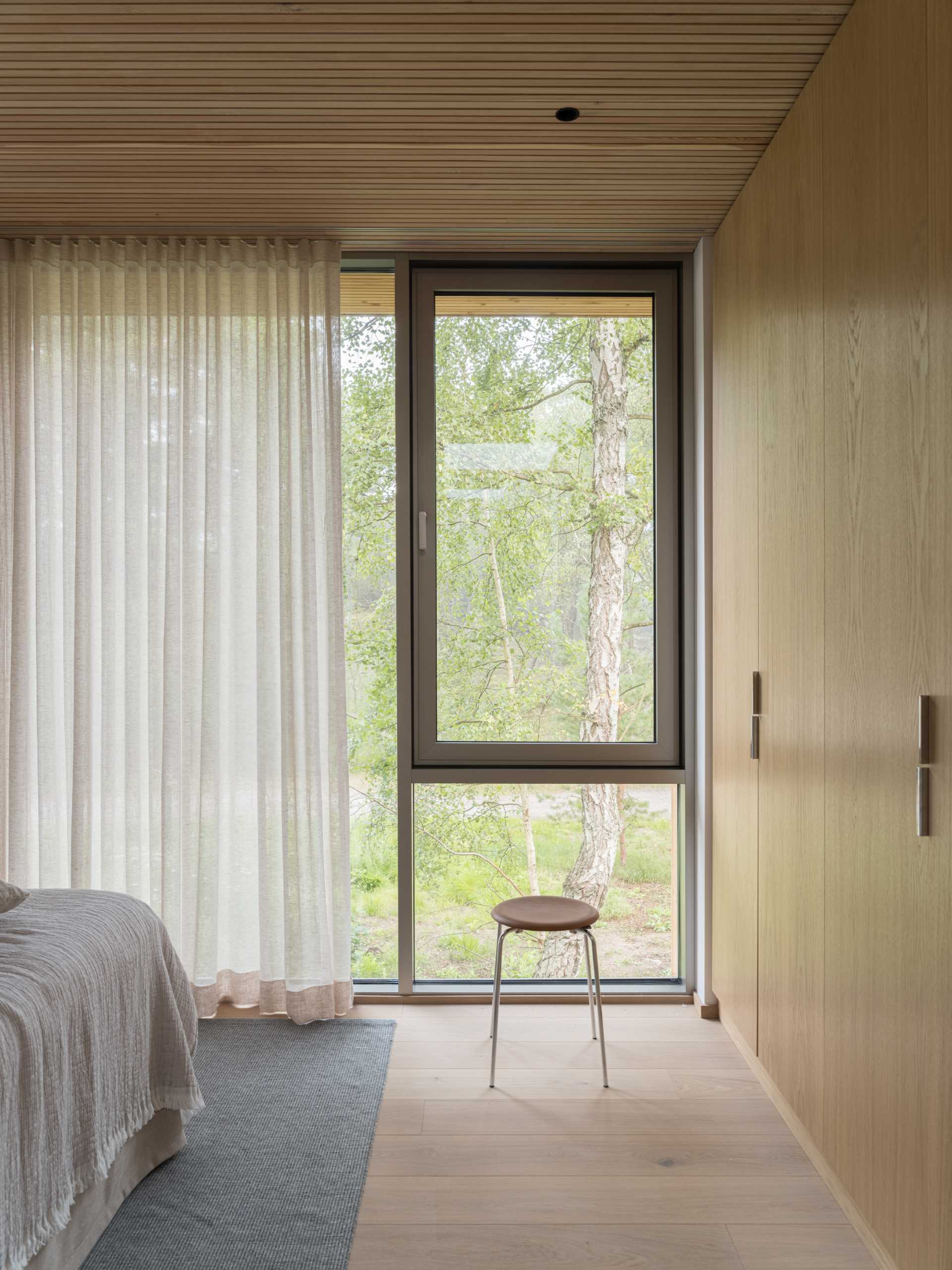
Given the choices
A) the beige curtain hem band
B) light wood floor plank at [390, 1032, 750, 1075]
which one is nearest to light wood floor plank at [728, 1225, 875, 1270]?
light wood floor plank at [390, 1032, 750, 1075]

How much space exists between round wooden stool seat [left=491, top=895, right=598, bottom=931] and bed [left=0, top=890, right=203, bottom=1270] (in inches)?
34.8

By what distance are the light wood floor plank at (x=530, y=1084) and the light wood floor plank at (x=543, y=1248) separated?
580mm

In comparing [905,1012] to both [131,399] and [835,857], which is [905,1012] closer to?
[835,857]

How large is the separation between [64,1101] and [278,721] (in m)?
1.50

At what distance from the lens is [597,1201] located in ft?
6.86

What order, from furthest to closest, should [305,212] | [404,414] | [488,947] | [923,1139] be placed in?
[488,947] < [404,414] < [305,212] < [923,1139]

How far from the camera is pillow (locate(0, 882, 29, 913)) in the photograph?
2.07 m

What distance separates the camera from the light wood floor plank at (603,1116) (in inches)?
94.3

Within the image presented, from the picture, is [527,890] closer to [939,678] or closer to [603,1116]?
[603,1116]

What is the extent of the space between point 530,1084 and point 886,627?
5.45 ft

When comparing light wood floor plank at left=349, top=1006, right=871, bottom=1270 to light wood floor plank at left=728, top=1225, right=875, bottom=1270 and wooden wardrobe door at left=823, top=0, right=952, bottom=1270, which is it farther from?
wooden wardrobe door at left=823, top=0, right=952, bottom=1270

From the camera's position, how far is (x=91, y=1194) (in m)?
1.91

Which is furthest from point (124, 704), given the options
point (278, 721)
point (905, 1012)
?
point (905, 1012)

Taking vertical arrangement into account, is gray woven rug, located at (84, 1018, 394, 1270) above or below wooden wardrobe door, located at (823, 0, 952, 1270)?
below
